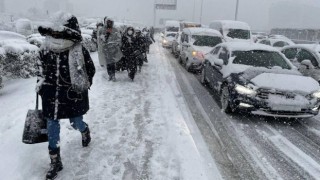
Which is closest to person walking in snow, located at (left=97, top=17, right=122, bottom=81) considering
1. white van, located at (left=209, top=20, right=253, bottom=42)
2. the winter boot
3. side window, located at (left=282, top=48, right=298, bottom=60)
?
the winter boot

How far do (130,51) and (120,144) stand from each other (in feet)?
19.2

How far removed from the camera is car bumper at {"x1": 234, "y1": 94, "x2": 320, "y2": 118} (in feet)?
22.0

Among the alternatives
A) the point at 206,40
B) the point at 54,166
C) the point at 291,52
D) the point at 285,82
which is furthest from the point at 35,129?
the point at 206,40

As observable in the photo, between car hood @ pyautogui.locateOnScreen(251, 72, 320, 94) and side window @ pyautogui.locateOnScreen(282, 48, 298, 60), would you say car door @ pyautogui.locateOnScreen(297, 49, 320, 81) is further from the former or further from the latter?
car hood @ pyautogui.locateOnScreen(251, 72, 320, 94)

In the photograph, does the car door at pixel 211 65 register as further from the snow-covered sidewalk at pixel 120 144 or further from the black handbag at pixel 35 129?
the black handbag at pixel 35 129

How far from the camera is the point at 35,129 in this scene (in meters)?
4.37

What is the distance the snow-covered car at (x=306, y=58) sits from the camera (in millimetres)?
10014

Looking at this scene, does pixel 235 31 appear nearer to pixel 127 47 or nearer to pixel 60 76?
pixel 127 47

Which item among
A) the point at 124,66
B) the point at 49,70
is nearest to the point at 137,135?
the point at 49,70

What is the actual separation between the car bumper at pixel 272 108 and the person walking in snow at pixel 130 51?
461 cm

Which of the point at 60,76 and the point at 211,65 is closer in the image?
the point at 60,76

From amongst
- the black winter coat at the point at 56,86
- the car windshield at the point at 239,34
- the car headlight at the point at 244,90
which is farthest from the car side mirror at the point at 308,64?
the car windshield at the point at 239,34

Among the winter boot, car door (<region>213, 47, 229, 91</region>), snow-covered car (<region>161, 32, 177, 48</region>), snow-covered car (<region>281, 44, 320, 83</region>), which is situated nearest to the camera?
the winter boot

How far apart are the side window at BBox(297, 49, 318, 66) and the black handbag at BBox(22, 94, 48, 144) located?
8865mm
